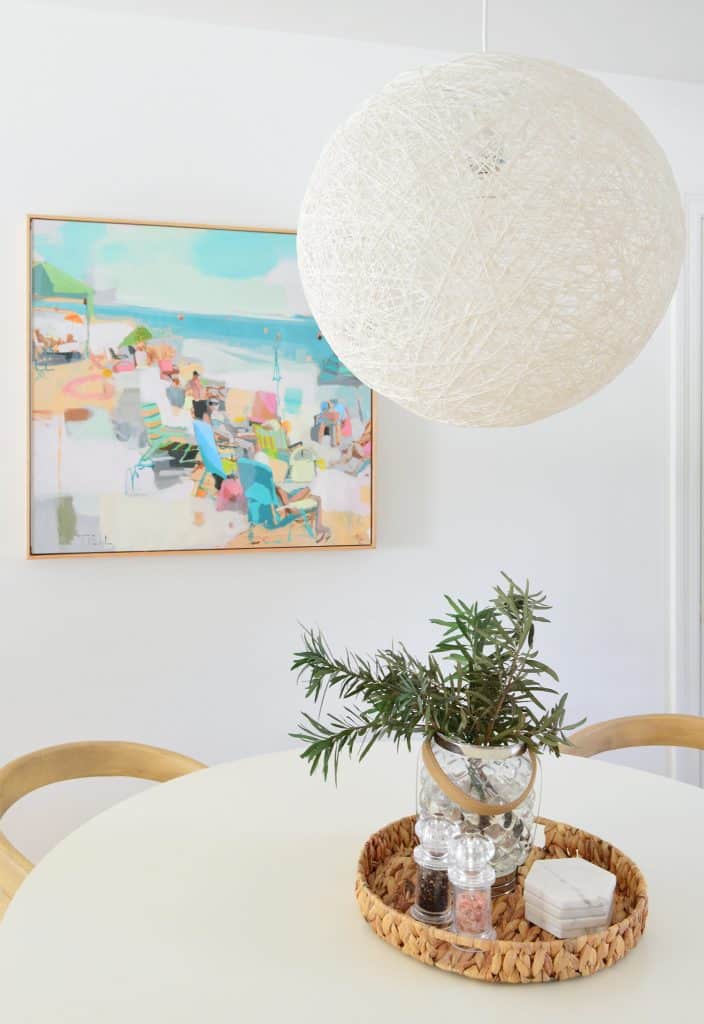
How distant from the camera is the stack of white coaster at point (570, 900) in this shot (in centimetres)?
111

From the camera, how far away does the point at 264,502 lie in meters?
2.47

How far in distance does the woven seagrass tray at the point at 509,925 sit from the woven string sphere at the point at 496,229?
665mm

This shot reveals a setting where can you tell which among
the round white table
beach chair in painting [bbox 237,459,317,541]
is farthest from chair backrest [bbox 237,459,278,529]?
the round white table

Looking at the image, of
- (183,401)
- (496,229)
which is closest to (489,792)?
(496,229)

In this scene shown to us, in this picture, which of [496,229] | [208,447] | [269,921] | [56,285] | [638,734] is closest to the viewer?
[496,229]

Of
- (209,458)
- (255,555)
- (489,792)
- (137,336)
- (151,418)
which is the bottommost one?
(489,792)

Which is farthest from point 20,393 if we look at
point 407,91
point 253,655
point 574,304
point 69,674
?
point 574,304

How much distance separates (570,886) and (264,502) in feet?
4.96

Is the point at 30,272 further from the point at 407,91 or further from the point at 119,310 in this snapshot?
the point at 407,91

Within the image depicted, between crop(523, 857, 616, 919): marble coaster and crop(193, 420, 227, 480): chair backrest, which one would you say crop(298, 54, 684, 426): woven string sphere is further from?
crop(193, 420, 227, 480): chair backrest

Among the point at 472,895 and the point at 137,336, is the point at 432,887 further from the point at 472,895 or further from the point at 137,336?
the point at 137,336

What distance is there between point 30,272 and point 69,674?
105 cm

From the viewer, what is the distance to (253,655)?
2.52 m
